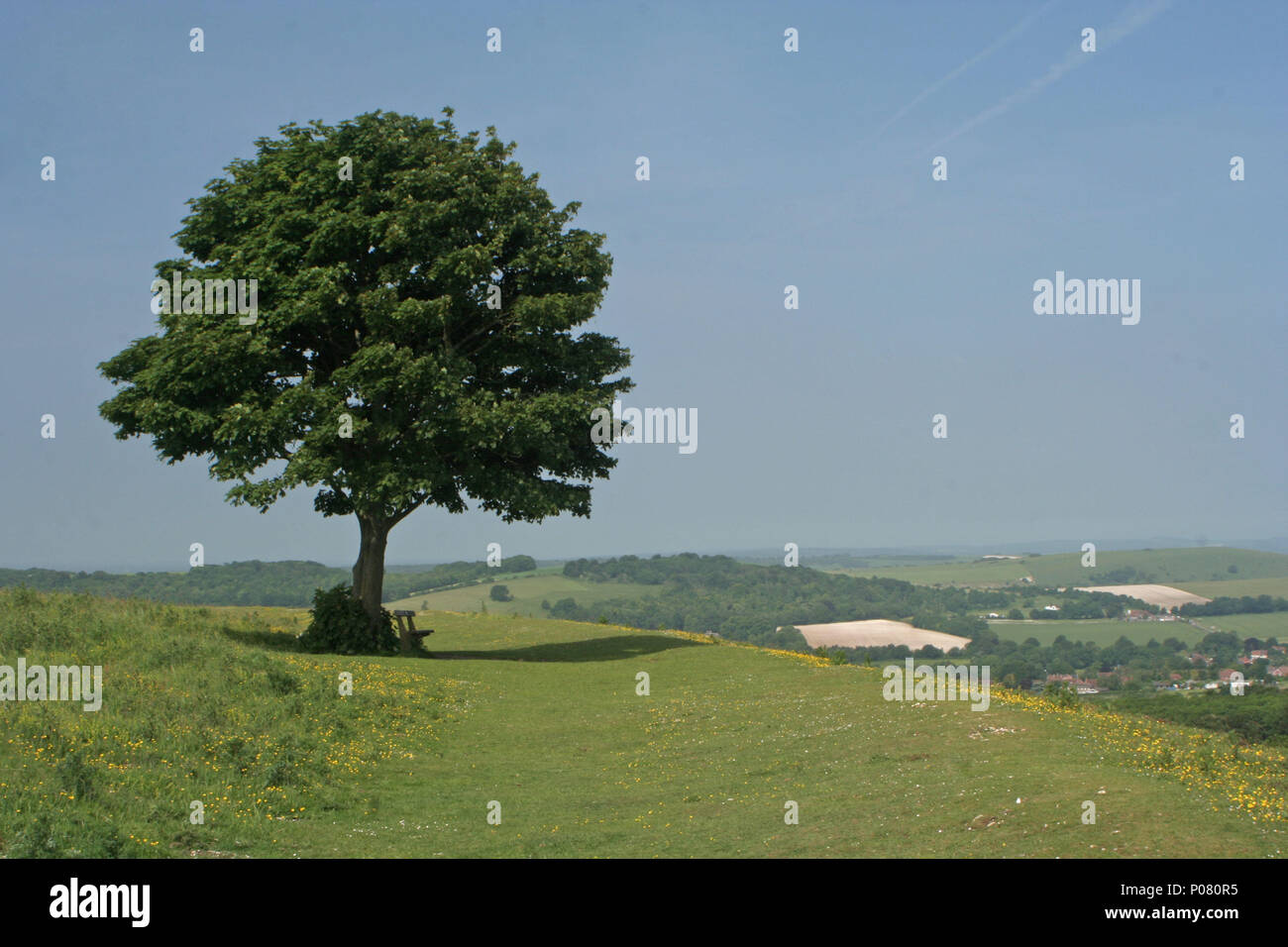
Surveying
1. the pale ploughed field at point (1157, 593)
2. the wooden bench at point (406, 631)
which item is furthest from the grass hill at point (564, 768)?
the pale ploughed field at point (1157, 593)

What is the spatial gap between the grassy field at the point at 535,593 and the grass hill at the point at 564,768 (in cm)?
5952

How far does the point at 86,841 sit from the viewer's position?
12.0 meters

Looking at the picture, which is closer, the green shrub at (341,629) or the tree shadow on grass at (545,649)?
the green shrub at (341,629)

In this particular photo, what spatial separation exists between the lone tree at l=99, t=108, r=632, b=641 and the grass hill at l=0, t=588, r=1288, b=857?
6.46m

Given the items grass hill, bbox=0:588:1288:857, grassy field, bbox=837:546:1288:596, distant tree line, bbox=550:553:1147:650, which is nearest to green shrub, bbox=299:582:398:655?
grass hill, bbox=0:588:1288:857

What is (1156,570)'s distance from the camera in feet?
500

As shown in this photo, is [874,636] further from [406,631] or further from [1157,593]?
[1157,593]

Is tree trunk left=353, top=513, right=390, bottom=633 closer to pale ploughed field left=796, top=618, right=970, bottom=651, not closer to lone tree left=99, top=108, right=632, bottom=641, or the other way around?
lone tree left=99, top=108, right=632, bottom=641

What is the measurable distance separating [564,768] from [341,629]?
1654 centimetres

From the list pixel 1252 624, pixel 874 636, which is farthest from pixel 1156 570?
pixel 874 636

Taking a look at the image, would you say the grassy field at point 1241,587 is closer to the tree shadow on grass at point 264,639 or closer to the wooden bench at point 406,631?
the wooden bench at point 406,631

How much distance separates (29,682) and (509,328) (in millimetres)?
18550

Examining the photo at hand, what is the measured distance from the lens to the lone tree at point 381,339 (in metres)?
31.9

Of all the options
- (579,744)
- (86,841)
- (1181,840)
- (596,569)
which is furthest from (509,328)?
(596,569)
